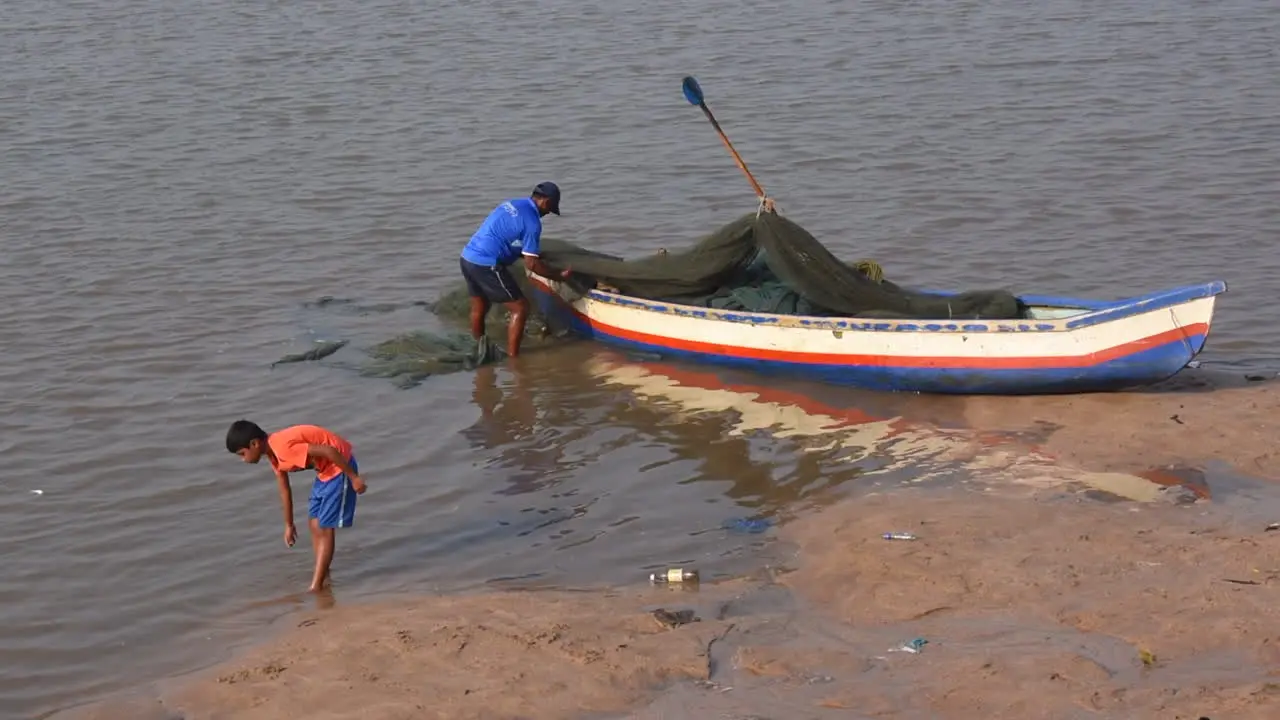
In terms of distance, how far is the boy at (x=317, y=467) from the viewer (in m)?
7.70

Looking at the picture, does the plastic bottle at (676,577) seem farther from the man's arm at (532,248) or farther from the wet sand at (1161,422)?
the man's arm at (532,248)

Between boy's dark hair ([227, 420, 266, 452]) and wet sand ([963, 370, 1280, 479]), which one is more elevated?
boy's dark hair ([227, 420, 266, 452])

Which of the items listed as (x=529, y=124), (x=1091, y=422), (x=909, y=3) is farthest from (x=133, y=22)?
(x=1091, y=422)

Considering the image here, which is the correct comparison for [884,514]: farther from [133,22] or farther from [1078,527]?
[133,22]

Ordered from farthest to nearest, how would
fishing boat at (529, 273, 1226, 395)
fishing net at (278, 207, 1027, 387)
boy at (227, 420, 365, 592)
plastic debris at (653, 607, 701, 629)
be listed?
1. fishing net at (278, 207, 1027, 387)
2. fishing boat at (529, 273, 1226, 395)
3. boy at (227, 420, 365, 592)
4. plastic debris at (653, 607, 701, 629)

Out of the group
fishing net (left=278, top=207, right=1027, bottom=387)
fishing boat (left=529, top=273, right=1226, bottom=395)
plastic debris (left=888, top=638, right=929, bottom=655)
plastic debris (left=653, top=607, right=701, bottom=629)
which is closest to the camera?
plastic debris (left=888, top=638, right=929, bottom=655)

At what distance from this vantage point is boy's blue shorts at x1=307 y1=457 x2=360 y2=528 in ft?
26.6

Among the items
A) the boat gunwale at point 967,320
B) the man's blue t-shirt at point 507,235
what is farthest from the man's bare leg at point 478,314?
the boat gunwale at point 967,320

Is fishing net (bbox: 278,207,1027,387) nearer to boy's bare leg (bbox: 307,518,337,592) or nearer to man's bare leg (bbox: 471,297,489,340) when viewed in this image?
man's bare leg (bbox: 471,297,489,340)

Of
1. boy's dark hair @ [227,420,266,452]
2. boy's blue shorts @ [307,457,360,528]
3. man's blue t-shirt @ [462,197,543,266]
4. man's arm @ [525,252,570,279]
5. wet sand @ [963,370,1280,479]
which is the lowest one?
wet sand @ [963,370,1280,479]

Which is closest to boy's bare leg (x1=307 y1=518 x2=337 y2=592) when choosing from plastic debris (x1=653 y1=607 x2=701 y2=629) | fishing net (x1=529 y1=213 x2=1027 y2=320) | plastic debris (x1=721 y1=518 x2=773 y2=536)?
plastic debris (x1=653 y1=607 x2=701 y2=629)

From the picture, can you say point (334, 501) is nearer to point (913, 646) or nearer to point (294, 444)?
point (294, 444)

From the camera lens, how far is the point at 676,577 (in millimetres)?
8070

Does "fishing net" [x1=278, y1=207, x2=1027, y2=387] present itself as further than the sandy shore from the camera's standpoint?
Yes
